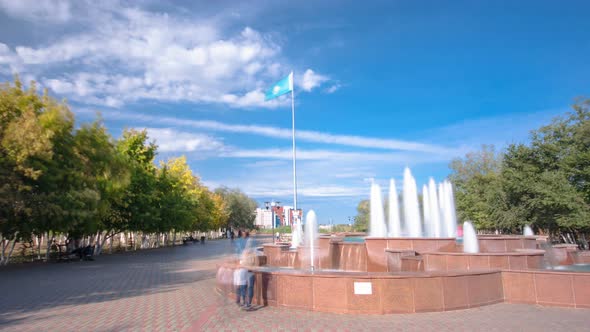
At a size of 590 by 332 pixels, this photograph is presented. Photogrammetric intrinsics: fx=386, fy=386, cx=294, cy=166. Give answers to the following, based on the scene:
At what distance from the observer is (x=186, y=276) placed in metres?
17.0

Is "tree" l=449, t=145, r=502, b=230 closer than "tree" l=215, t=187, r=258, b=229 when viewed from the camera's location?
Yes

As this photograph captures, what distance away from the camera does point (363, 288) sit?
9055 mm

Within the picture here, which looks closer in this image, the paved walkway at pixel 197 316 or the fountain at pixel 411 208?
the paved walkway at pixel 197 316

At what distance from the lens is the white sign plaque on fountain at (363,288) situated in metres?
9.02

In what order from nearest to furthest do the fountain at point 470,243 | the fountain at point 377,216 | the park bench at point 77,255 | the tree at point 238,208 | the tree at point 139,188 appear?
the fountain at point 470,243, the fountain at point 377,216, the park bench at point 77,255, the tree at point 139,188, the tree at point 238,208

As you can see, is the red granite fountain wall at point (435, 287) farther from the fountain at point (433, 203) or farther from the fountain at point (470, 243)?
the fountain at point (433, 203)

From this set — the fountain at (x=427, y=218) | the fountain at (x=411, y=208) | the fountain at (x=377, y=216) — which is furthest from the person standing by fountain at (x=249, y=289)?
the fountain at (x=427, y=218)

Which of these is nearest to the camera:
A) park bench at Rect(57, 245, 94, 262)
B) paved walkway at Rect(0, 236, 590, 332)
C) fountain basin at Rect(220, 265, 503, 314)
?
paved walkway at Rect(0, 236, 590, 332)

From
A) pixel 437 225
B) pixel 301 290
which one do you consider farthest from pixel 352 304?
pixel 437 225

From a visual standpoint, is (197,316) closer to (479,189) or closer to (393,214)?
(393,214)

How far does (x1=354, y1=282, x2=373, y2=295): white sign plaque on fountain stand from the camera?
9023mm

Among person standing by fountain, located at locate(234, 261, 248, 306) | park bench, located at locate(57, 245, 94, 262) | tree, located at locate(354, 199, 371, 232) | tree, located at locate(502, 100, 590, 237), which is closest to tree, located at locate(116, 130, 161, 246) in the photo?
park bench, located at locate(57, 245, 94, 262)

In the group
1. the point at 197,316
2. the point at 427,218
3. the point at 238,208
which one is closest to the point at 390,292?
the point at 197,316

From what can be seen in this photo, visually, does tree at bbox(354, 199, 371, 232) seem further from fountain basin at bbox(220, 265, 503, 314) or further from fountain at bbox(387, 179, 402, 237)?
fountain basin at bbox(220, 265, 503, 314)
